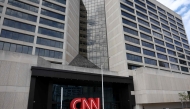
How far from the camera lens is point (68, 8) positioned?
53.8m

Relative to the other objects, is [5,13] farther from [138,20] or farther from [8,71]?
[138,20]

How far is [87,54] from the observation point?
5806cm

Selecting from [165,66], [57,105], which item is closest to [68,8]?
[57,105]

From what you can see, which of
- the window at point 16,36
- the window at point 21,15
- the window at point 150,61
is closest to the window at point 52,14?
the window at point 21,15

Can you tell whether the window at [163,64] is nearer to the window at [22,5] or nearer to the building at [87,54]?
the building at [87,54]

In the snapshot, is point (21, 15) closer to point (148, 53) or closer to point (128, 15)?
point (128, 15)

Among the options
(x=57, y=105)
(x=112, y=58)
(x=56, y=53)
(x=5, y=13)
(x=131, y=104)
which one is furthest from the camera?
(x=112, y=58)

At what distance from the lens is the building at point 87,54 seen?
27.3 meters

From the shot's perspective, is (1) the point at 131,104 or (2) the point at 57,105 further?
(1) the point at 131,104

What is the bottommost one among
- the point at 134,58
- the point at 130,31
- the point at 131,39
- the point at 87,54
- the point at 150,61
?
the point at 150,61

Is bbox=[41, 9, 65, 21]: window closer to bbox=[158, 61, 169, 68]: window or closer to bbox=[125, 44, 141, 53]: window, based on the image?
bbox=[125, 44, 141, 53]: window

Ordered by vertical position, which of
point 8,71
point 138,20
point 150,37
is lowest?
point 8,71

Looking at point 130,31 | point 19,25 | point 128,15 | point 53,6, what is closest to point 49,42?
point 19,25

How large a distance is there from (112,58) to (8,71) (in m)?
35.9
